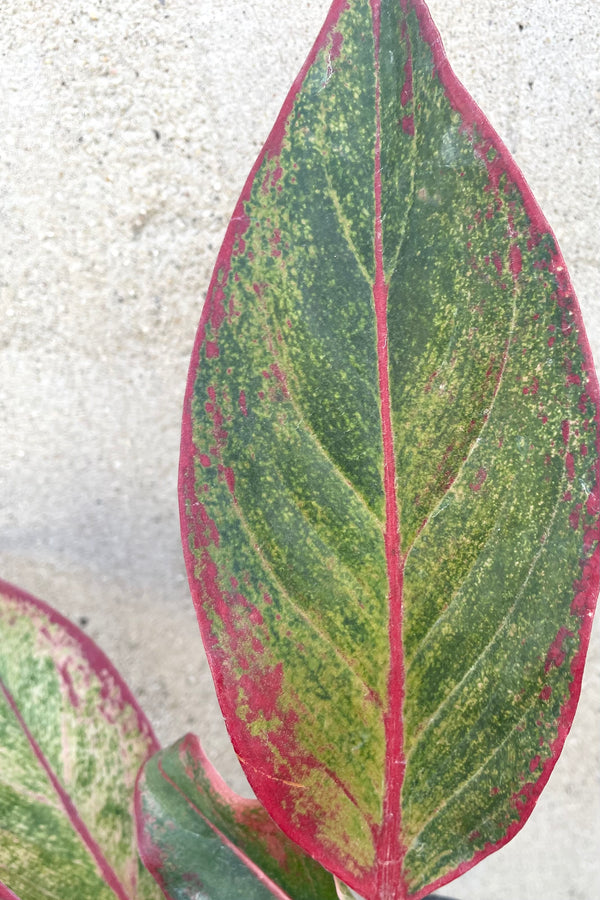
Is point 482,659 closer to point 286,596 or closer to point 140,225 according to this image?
point 286,596

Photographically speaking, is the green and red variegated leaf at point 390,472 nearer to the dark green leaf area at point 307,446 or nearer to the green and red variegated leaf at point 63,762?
the dark green leaf area at point 307,446

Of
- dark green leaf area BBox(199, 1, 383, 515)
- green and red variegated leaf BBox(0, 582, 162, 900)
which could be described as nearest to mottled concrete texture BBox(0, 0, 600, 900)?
green and red variegated leaf BBox(0, 582, 162, 900)

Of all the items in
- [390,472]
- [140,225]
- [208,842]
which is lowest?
[208,842]

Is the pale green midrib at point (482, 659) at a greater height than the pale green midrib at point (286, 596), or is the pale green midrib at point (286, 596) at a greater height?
the pale green midrib at point (286, 596)

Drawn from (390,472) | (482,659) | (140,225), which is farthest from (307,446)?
(140,225)

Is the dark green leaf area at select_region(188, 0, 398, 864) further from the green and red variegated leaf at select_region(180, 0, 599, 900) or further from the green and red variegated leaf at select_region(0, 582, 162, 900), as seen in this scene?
the green and red variegated leaf at select_region(0, 582, 162, 900)

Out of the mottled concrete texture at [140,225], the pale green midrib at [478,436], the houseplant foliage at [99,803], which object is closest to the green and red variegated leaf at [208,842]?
the houseplant foliage at [99,803]
